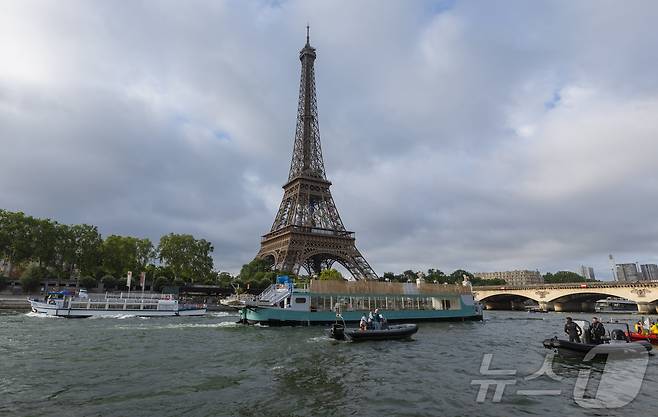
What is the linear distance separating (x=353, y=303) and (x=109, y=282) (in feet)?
189

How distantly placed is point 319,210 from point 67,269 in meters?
59.8

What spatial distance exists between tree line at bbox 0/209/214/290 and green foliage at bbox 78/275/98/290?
177 mm

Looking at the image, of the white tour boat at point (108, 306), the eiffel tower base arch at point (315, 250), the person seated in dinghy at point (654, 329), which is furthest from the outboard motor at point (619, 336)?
the eiffel tower base arch at point (315, 250)

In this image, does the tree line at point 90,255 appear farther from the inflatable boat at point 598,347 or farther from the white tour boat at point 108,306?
the inflatable boat at point 598,347

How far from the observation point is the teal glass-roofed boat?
4416 centimetres

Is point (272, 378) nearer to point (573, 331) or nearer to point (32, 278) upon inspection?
point (573, 331)

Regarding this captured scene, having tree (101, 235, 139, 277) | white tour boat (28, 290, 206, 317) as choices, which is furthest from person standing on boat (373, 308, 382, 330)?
tree (101, 235, 139, 277)

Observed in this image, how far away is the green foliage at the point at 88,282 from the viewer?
81.6 meters

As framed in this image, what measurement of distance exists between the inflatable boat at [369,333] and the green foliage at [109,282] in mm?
66255

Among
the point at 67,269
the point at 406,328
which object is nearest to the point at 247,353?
the point at 406,328

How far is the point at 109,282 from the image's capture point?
82188mm

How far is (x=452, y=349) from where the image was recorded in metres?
28.3

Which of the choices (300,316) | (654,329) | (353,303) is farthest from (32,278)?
(654,329)

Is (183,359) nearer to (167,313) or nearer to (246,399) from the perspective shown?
(246,399)
